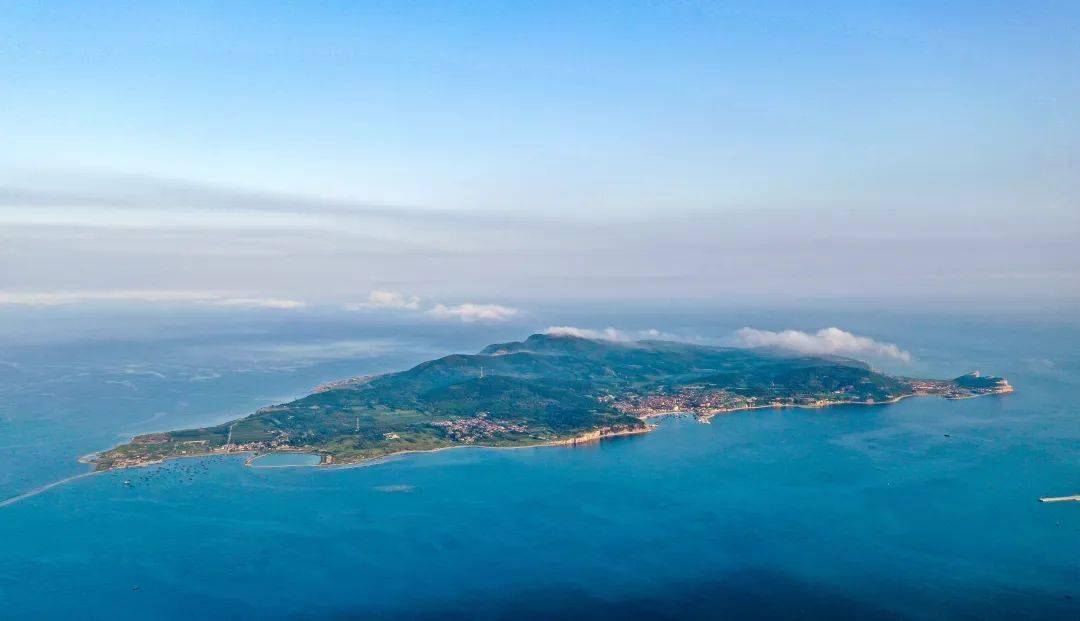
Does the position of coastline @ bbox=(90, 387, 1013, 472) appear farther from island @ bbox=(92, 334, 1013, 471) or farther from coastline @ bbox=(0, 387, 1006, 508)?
island @ bbox=(92, 334, 1013, 471)

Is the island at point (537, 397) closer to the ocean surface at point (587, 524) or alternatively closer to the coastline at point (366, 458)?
the coastline at point (366, 458)

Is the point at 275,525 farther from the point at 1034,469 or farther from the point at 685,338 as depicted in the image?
the point at 685,338

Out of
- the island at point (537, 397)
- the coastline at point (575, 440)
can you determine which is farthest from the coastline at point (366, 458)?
the island at point (537, 397)

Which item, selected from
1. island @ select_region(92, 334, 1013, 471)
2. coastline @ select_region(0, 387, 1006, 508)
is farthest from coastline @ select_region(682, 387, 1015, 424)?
island @ select_region(92, 334, 1013, 471)

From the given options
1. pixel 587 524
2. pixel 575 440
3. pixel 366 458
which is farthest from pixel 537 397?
pixel 587 524

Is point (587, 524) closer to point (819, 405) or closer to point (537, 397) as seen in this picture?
point (537, 397)

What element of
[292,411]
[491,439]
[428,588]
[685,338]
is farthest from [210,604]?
[685,338]
